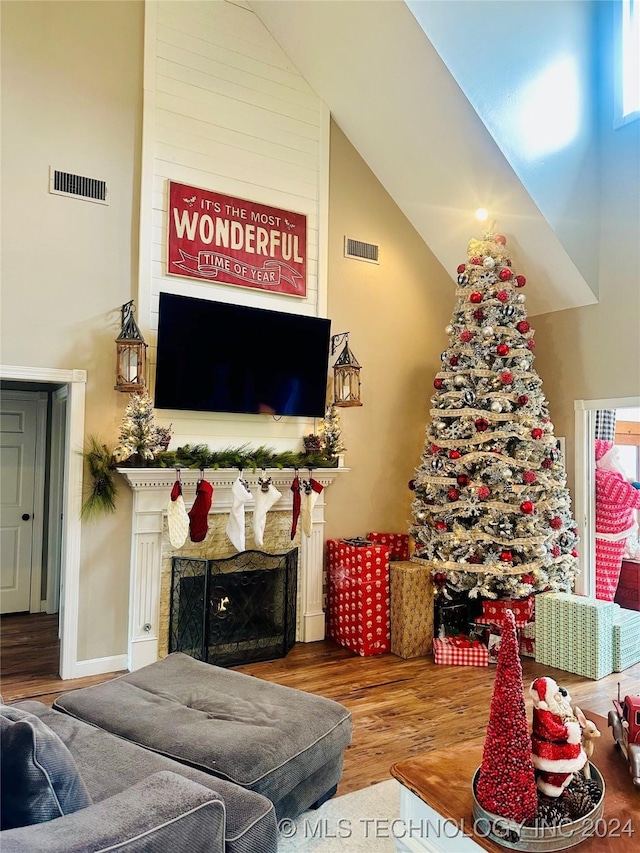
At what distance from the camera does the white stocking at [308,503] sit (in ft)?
15.2

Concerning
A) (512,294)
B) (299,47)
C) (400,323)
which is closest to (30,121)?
(299,47)

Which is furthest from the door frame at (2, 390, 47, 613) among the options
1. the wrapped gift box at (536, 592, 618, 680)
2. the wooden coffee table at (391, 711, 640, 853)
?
the wooden coffee table at (391, 711, 640, 853)

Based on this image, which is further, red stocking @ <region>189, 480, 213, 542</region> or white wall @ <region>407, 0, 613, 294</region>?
white wall @ <region>407, 0, 613, 294</region>

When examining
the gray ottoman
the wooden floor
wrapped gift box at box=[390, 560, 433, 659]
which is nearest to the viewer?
the gray ottoman

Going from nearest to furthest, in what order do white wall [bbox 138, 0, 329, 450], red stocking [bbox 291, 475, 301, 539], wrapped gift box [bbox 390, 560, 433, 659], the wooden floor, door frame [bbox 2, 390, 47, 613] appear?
the wooden floor < white wall [bbox 138, 0, 329, 450] < wrapped gift box [bbox 390, 560, 433, 659] < red stocking [bbox 291, 475, 301, 539] < door frame [bbox 2, 390, 47, 613]

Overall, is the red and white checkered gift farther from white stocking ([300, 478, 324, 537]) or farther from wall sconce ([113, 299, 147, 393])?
wall sconce ([113, 299, 147, 393])

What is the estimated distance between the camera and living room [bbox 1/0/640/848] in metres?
3.93

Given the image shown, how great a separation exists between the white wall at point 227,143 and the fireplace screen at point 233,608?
92 centimetres

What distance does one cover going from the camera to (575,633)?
163 inches

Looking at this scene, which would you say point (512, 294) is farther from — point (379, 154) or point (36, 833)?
point (36, 833)

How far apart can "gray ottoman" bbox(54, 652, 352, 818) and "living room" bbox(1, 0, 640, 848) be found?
5.49ft

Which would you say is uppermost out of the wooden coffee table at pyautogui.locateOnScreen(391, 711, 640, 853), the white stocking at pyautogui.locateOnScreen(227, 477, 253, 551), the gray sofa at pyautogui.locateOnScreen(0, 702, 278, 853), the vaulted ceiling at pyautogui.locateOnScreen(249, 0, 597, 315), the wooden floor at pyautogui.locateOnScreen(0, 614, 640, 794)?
the vaulted ceiling at pyautogui.locateOnScreen(249, 0, 597, 315)

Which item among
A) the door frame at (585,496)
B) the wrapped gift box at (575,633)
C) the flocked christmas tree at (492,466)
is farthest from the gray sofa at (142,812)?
the door frame at (585,496)

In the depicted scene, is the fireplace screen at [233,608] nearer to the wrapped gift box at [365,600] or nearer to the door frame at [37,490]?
the wrapped gift box at [365,600]
